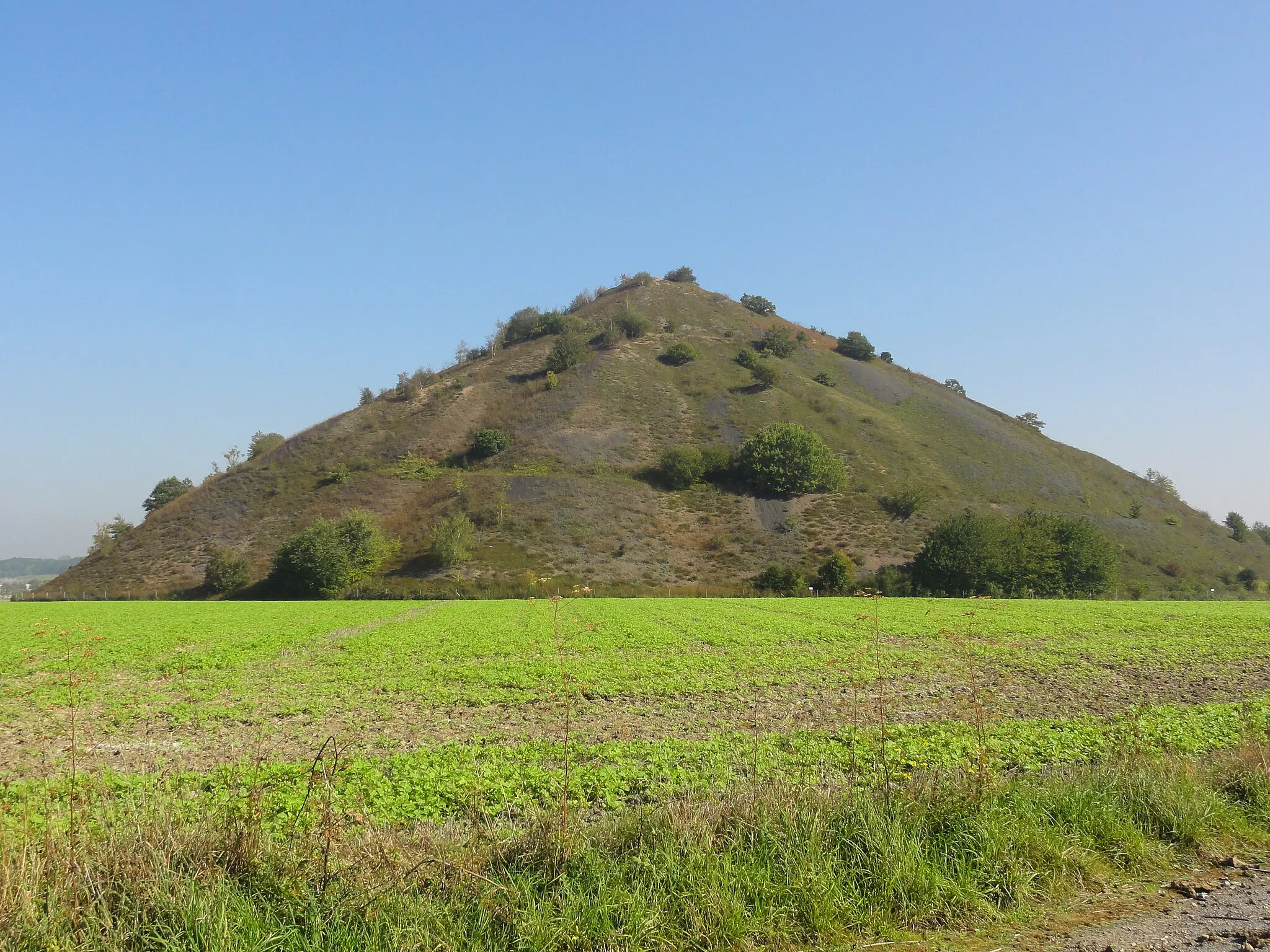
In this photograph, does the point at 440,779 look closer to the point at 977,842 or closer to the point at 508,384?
the point at 977,842

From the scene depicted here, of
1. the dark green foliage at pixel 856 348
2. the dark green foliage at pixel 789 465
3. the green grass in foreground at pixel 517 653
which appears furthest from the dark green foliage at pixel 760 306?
the green grass in foreground at pixel 517 653

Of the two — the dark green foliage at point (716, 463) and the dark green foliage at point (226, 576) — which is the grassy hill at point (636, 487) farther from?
the dark green foliage at point (716, 463)

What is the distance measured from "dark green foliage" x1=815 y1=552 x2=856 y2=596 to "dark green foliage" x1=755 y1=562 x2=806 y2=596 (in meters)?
1.71

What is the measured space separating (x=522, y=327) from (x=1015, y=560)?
304ft

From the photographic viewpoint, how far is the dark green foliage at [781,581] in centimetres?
6244

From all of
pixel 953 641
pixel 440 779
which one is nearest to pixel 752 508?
pixel 953 641

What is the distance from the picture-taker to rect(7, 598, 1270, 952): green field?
5344 millimetres

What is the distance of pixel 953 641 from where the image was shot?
73.9 ft

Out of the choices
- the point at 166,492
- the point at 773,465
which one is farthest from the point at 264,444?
the point at 773,465

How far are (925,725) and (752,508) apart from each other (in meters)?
73.3

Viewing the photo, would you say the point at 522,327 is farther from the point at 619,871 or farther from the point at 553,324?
the point at 619,871

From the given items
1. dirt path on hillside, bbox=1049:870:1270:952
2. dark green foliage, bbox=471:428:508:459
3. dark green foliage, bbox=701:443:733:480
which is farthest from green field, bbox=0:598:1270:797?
dark green foliage, bbox=471:428:508:459

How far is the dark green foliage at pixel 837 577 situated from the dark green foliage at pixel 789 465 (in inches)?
731

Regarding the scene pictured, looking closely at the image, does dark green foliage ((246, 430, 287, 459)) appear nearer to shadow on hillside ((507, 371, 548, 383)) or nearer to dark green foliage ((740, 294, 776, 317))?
shadow on hillside ((507, 371, 548, 383))
